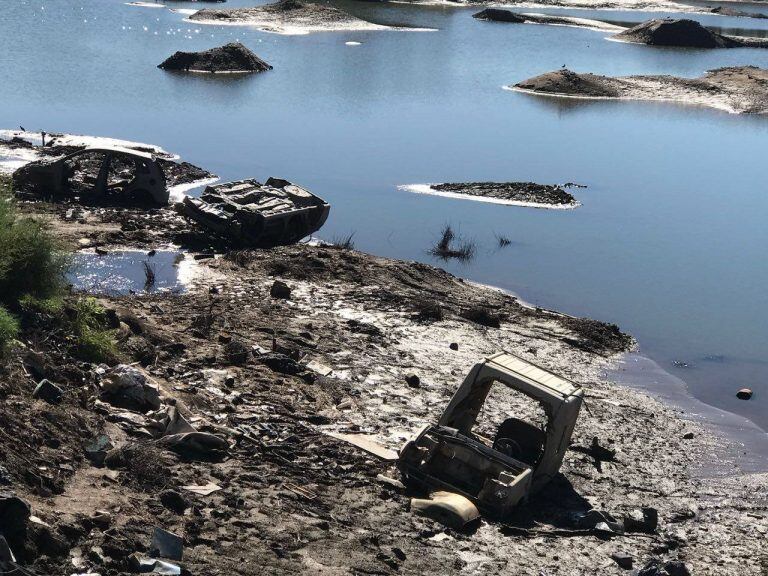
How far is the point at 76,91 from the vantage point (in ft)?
144

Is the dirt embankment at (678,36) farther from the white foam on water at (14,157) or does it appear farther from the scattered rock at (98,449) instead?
the scattered rock at (98,449)

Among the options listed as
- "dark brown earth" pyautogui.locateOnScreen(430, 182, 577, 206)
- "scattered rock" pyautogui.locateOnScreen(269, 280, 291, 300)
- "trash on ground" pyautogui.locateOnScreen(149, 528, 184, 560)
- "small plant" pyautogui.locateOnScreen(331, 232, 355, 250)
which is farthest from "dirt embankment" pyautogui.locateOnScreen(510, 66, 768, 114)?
"trash on ground" pyautogui.locateOnScreen(149, 528, 184, 560)

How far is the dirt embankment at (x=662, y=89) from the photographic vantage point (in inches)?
2175

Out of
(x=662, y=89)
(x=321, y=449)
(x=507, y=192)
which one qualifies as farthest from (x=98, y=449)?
(x=662, y=89)

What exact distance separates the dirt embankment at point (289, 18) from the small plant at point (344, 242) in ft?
150

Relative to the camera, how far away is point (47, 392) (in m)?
11.7

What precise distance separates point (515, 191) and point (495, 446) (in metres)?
20.4

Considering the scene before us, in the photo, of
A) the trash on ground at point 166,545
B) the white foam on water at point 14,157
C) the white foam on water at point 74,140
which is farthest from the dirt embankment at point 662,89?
the trash on ground at point 166,545

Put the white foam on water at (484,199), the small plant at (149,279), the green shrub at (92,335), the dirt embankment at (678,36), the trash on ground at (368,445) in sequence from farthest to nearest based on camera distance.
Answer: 1. the dirt embankment at (678,36)
2. the white foam on water at (484,199)
3. the small plant at (149,279)
4. the green shrub at (92,335)
5. the trash on ground at (368,445)

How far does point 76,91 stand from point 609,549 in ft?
119

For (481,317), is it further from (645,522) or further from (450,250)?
(645,522)

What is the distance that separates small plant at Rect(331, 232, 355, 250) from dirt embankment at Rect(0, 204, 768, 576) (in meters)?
2.65

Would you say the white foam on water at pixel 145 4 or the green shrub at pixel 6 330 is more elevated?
the green shrub at pixel 6 330

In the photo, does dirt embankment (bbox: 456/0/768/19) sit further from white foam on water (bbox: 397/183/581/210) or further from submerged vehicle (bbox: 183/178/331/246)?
submerged vehicle (bbox: 183/178/331/246)
